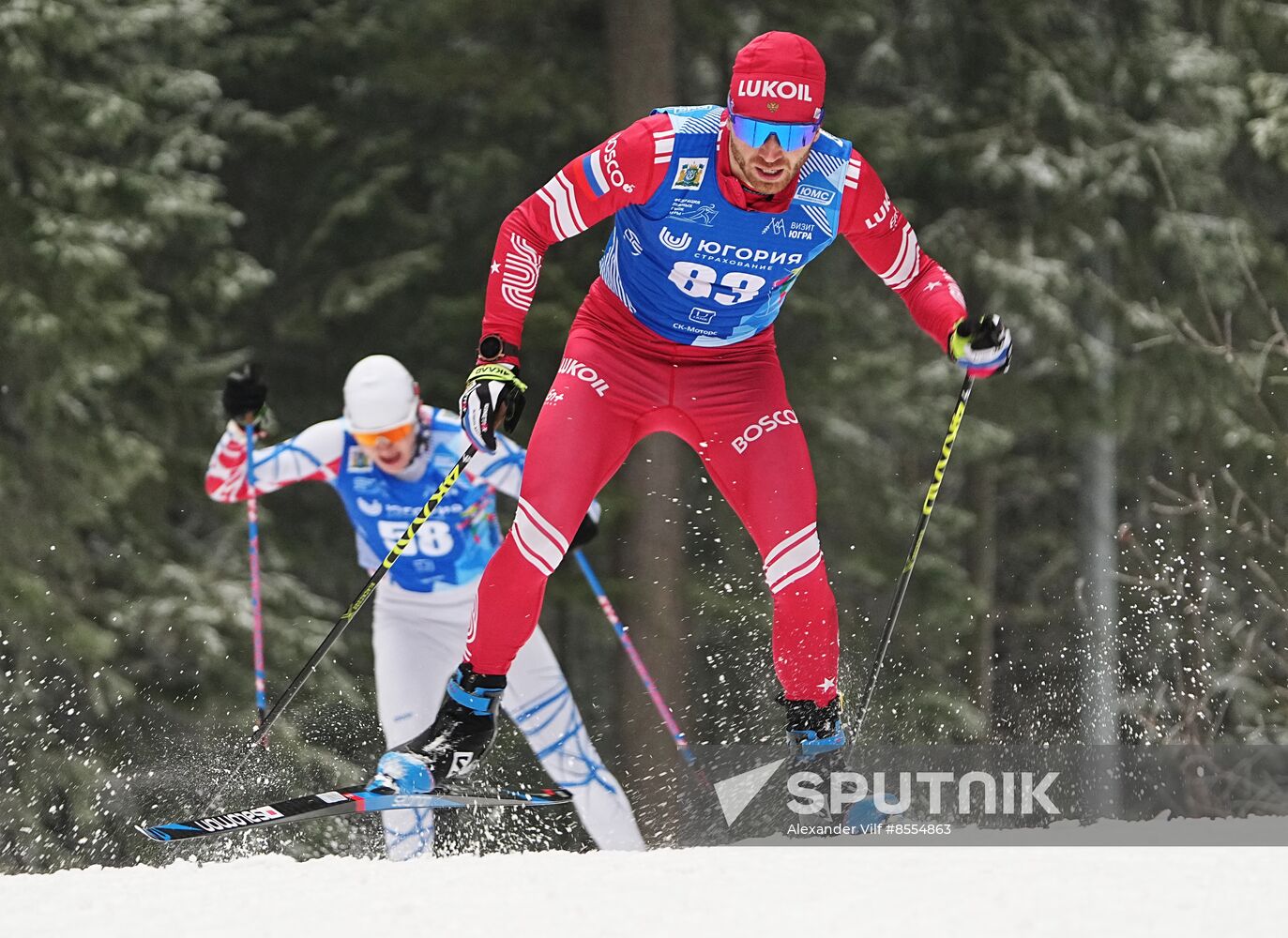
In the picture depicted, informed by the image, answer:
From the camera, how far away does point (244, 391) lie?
6094mm

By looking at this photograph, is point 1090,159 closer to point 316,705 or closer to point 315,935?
point 316,705

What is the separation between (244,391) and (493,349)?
1.85 metres

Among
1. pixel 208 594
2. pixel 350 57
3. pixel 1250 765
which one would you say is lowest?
pixel 1250 765

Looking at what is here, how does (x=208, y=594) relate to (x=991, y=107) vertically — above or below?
below

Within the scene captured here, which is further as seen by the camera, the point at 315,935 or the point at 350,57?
the point at 350,57

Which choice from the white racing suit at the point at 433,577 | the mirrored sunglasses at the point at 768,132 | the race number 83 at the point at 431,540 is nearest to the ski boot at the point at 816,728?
the mirrored sunglasses at the point at 768,132

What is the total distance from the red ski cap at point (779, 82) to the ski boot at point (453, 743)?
184cm

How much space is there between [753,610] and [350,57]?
19.4 ft

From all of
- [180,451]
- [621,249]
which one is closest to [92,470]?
[180,451]

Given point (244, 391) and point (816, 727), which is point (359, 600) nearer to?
point (244, 391)

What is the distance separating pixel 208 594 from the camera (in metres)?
10.9

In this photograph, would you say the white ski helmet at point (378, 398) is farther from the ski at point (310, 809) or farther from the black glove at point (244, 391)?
the ski at point (310, 809)

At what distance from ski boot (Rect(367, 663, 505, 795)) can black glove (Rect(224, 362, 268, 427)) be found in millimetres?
1836

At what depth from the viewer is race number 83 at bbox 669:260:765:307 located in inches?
182
